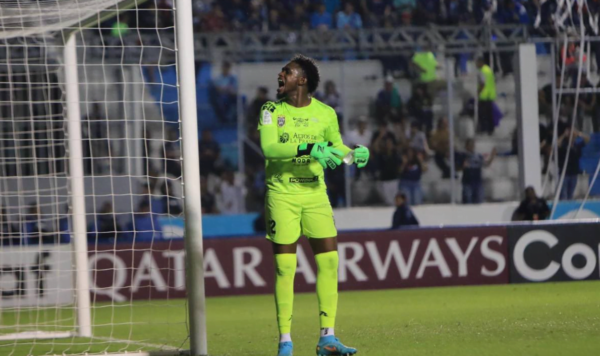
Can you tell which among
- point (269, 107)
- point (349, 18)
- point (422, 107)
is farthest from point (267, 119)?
point (349, 18)

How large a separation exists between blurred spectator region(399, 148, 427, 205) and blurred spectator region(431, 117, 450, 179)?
24cm

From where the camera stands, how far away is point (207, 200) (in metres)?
15.0

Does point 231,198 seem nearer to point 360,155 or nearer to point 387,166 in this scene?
point 387,166

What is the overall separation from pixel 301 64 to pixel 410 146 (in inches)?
381

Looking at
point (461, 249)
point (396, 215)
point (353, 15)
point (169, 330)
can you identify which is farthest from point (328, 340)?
point (353, 15)

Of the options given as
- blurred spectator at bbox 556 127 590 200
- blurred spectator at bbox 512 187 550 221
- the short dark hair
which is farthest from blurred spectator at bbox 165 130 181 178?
the short dark hair

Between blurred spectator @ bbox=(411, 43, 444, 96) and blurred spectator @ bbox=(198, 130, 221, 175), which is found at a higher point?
blurred spectator @ bbox=(411, 43, 444, 96)

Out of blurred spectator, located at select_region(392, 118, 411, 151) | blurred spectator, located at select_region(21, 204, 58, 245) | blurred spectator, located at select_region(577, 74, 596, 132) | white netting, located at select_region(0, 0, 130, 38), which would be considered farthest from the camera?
blurred spectator, located at select_region(392, 118, 411, 151)

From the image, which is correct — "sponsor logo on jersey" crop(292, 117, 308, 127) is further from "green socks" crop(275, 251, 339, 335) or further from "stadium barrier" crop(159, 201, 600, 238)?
"stadium barrier" crop(159, 201, 600, 238)

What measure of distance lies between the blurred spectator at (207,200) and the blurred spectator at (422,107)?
136 inches

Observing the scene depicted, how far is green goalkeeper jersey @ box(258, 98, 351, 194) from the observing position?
18.8 feet

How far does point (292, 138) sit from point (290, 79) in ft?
Result: 1.15

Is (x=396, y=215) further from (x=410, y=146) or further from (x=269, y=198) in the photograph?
(x=269, y=198)

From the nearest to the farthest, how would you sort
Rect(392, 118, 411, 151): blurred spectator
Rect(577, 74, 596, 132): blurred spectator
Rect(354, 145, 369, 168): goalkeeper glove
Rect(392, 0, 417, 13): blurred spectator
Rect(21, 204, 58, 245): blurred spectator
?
1. Rect(354, 145, 369, 168): goalkeeper glove
2. Rect(21, 204, 58, 245): blurred spectator
3. Rect(577, 74, 596, 132): blurred spectator
4. Rect(392, 118, 411, 151): blurred spectator
5. Rect(392, 0, 417, 13): blurred spectator
